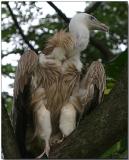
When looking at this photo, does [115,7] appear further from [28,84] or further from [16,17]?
[28,84]

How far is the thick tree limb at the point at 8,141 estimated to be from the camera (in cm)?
477

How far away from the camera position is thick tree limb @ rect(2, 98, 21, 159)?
188 inches

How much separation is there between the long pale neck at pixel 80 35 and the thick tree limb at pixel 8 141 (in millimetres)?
1260

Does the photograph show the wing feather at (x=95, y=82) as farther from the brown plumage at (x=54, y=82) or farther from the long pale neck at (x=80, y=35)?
the long pale neck at (x=80, y=35)

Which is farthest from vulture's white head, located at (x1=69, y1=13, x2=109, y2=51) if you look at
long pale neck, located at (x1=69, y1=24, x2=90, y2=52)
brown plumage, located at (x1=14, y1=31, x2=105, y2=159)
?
brown plumage, located at (x1=14, y1=31, x2=105, y2=159)

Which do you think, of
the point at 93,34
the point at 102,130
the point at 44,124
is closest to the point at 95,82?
the point at 44,124

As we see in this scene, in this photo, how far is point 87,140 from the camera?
4.45 m

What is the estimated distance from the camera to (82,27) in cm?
598

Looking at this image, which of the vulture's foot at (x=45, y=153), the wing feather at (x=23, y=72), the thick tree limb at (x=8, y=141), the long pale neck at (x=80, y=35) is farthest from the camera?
the long pale neck at (x=80, y=35)

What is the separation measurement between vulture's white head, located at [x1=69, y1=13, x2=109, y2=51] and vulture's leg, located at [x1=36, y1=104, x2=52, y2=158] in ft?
2.65

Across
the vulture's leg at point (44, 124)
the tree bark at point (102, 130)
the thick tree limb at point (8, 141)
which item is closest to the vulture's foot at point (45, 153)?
the vulture's leg at point (44, 124)

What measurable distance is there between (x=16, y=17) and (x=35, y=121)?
2.31 metres

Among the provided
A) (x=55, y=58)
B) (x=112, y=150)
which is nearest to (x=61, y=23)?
(x=55, y=58)

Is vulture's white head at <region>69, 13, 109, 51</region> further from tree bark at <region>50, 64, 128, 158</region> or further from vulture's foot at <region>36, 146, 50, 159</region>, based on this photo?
tree bark at <region>50, 64, 128, 158</region>
